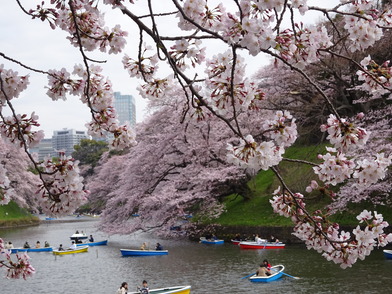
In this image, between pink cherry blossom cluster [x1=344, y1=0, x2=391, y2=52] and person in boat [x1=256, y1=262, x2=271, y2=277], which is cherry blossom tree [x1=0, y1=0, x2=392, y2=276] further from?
person in boat [x1=256, y1=262, x2=271, y2=277]

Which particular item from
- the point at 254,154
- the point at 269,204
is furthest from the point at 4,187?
the point at 269,204

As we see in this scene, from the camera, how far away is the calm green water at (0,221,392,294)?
56.5 feet

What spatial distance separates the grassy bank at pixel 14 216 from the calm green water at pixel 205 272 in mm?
23847

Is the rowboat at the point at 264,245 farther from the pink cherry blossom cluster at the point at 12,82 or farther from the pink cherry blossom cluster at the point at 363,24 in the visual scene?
the pink cherry blossom cluster at the point at 12,82

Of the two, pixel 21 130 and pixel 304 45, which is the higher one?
pixel 304 45

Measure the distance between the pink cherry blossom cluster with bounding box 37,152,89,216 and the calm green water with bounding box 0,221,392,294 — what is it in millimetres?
13918

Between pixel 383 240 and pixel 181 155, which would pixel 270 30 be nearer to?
pixel 383 240

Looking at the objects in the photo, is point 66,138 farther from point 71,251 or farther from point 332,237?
point 332,237

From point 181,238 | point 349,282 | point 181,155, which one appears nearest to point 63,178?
point 349,282

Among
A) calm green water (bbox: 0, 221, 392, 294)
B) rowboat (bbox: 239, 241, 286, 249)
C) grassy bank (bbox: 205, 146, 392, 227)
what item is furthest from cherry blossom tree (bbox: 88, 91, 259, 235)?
rowboat (bbox: 239, 241, 286, 249)

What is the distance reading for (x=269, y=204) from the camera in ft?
96.8

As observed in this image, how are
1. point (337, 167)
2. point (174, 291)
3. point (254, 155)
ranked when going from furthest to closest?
1. point (174, 291)
2. point (337, 167)
3. point (254, 155)

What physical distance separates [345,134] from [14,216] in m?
53.8

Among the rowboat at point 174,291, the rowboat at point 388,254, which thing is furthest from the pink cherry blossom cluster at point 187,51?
the rowboat at point 388,254
